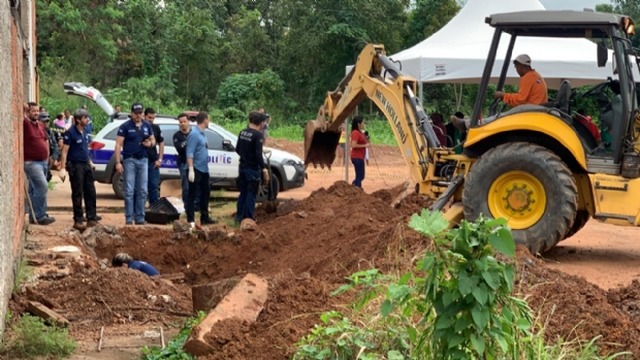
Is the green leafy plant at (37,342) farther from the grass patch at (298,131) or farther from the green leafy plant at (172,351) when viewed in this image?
the grass patch at (298,131)

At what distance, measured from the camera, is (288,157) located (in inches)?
773

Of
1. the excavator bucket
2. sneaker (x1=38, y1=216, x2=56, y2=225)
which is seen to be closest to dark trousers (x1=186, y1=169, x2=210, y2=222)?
the excavator bucket

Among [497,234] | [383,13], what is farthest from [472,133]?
[383,13]

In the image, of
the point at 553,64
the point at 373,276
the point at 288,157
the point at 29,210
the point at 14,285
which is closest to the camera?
the point at 373,276

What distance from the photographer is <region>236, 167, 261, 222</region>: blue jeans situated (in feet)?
48.4

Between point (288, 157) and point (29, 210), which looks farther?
point (288, 157)

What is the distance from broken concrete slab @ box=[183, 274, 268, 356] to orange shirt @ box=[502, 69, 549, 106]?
201 inches

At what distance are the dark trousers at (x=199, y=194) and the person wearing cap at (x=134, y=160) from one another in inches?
27.6

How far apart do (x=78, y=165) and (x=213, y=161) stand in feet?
15.4

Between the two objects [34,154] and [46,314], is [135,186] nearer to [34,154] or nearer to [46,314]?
[34,154]

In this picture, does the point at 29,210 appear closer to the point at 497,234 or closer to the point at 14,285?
the point at 14,285

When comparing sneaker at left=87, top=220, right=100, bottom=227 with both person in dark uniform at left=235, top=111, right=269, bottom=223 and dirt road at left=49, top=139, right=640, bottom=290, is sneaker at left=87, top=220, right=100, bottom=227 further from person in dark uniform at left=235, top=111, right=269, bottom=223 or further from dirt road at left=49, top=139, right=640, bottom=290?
person in dark uniform at left=235, top=111, right=269, bottom=223

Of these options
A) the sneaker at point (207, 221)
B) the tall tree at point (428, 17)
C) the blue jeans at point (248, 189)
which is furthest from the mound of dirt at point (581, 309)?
the tall tree at point (428, 17)

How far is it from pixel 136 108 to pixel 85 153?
102 cm
